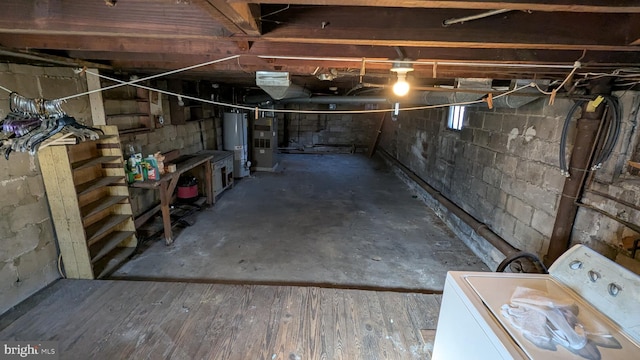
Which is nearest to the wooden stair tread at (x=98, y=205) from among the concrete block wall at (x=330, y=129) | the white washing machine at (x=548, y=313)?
the white washing machine at (x=548, y=313)

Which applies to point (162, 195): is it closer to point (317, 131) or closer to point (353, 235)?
point (353, 235)

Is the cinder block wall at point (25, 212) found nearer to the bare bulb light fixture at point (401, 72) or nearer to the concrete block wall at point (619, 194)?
the bare bulb light fixture at point (401, 72)

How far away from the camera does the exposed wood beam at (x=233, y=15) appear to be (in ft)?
3.01

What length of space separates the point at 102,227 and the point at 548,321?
3.35 meters

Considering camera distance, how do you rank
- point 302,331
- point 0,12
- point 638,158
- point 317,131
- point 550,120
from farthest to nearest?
point 317,131
point 550,120
point 302,331
point 638,158
point 0,12

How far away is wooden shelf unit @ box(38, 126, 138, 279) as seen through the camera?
7.63 ft

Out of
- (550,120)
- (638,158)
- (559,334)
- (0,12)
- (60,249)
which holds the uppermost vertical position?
(0,12)

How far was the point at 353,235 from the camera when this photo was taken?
3.73m

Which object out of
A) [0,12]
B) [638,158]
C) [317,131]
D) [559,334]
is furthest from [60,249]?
[317,131]

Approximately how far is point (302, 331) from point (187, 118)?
4.07 metres

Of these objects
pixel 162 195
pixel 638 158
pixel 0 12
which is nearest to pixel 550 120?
pixel 638 158

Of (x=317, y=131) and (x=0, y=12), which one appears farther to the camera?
(x=317, y=131)

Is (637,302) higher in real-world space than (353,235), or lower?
higher

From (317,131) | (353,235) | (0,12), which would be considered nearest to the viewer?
(0,12)
